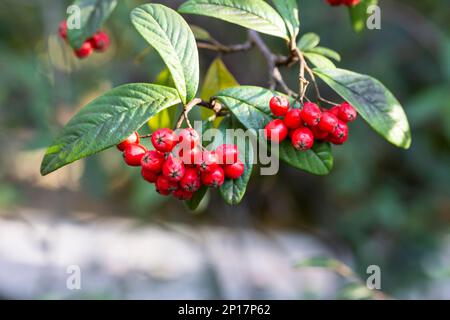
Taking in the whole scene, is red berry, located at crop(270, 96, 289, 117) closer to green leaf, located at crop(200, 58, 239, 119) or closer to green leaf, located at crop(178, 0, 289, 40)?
green leaf, located at crop(178, 0, 289, 40)

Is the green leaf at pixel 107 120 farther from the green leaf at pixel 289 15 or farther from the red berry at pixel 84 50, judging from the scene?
the red berry at pixel 84 50

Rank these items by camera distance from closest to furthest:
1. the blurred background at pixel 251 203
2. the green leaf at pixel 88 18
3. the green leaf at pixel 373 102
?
the green leaf at pixel 373 102
the green leaf at pixel 88 18
the blurred background at pixel 251 203

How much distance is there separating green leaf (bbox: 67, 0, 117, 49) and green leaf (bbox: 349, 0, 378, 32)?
25.1 inches

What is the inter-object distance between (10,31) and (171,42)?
3094 millimetres

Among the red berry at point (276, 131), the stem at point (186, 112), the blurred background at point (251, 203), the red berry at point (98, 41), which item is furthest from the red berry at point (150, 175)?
the blurred background at point (251, 203)

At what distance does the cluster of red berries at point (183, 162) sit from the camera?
101cm

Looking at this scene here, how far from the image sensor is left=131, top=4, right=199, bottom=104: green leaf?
109cm

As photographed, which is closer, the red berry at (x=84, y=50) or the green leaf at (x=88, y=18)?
the green leaf at (x=88, y=18)

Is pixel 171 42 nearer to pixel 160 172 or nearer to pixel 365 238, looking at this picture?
pixel 160 172

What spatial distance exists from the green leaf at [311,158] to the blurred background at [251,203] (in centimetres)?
198

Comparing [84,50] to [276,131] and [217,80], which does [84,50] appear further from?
[276,131]

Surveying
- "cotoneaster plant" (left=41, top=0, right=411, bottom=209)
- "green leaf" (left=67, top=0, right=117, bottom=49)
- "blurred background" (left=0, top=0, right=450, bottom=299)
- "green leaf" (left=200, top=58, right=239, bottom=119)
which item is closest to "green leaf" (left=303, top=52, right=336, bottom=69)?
"cotoneaster plant" (left=41, top=0, right=411, bottom=209)

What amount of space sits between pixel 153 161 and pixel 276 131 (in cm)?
24

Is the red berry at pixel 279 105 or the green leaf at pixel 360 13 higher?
the green leaf at pixel 360 13
